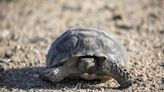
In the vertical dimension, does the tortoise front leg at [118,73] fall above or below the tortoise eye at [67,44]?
below

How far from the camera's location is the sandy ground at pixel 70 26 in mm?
5293

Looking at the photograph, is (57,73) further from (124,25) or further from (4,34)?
(124,25)

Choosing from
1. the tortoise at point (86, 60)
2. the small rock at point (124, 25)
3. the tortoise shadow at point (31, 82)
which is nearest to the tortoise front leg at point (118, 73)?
the tortoise at point (86, 60)

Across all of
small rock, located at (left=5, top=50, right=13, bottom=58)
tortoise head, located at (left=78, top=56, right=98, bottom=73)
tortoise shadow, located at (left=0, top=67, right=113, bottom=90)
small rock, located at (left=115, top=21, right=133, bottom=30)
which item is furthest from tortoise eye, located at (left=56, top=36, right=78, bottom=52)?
small rock, located at (left=115, top=21, right=133, bottom=30)

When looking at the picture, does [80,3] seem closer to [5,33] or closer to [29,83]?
[5,33]

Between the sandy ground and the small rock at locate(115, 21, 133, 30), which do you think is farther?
the small rock at locate(115, 21, 133, 30)

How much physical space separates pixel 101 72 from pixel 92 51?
0.26 meters

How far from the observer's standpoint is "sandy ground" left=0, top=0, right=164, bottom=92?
529cm

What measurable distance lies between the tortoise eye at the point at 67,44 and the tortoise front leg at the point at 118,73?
0.39 meters

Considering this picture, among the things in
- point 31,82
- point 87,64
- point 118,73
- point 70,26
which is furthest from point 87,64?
point 70,26

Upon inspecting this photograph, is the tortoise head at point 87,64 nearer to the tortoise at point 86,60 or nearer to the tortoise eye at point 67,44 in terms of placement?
the tortoise at point 86,60

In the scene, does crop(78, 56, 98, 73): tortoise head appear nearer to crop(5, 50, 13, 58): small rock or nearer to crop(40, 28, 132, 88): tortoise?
crop(40, 28, 132, 88): tortoise

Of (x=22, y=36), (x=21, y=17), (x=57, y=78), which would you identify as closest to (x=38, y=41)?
(x=22, y=36)

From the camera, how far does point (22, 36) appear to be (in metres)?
8.22
